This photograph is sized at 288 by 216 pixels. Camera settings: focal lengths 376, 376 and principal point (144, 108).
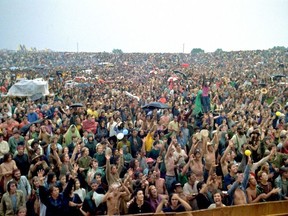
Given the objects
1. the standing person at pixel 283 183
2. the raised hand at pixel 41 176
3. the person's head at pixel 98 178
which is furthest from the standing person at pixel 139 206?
the standing person at pixel 283 183

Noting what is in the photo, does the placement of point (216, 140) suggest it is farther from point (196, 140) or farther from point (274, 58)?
point (274, 58)

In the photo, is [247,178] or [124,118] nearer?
[247,178]

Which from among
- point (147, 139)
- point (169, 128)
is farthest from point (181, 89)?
point (147, 139)

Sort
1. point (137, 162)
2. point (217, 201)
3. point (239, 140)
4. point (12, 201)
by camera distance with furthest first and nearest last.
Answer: point (239, 140) → point (137, 162) → point (217, 201) → point (12, 201)

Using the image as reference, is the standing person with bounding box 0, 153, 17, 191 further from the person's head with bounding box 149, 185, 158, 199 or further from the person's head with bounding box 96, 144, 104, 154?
the person's head with bounding box 149, 185, 158, 199

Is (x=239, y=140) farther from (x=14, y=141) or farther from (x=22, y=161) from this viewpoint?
(x=14, y=141)

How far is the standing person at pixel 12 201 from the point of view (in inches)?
209

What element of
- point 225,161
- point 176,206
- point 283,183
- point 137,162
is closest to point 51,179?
point 137,162

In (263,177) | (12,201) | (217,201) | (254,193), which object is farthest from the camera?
(263,177)

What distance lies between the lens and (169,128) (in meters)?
10.2

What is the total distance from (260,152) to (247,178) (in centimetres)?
211

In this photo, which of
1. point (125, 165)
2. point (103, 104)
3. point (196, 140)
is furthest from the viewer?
point (103, 104)

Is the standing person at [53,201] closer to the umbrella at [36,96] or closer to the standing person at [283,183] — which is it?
the standing person at [283,183]

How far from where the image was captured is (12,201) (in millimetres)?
5363
